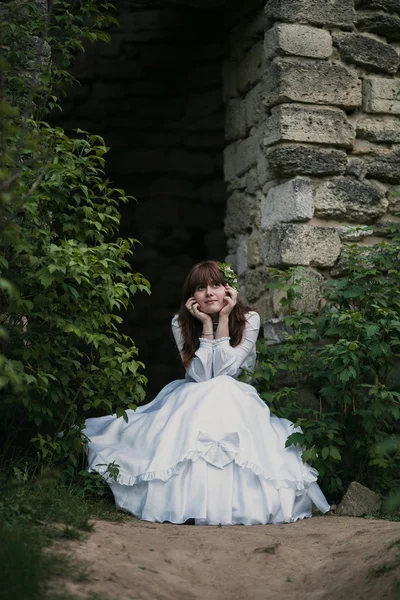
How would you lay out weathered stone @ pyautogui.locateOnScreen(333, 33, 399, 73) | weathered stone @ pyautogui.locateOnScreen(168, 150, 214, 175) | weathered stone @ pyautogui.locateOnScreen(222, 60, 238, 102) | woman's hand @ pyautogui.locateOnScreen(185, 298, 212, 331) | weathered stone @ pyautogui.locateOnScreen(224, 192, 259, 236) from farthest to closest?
weathered stone @ pyautogui.locateOnScreen(168, 150, 214, 175) < weathered stone @ pyautogui.locateOnScreen(222, 60, 238, 102) < weathered stone @ pyautogui.locateOnScreen(224, 192, 259, 236) < weathered stone @ pyautogui.locateOnScreen(333, 33, 399, 73) < woman's hand @ pyautogui.locateOnScreen(185, 298, 212, 331)

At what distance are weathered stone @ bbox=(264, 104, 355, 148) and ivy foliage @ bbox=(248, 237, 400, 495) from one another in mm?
620

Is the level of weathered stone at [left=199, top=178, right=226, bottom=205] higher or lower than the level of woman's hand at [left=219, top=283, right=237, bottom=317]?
higher

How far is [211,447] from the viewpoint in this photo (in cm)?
369

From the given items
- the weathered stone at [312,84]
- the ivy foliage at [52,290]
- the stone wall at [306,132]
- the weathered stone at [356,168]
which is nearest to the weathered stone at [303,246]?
the stone wall at [306,132]

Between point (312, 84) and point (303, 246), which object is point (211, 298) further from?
point (312, 84)

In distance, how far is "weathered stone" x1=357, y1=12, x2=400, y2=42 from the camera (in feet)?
15.4

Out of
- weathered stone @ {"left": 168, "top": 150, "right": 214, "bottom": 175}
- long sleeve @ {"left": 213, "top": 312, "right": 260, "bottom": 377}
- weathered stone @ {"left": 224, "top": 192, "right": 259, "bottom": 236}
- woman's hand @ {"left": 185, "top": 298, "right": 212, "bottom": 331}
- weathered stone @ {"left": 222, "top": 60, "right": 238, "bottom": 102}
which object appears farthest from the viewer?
weathered stone @ {"left": 168, "top": 150, "right": 214, "bottom": 175}

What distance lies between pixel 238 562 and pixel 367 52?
2.90 meters

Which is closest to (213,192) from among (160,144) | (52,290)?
(160,144)

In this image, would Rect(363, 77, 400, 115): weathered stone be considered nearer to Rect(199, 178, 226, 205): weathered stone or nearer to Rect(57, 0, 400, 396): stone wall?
Rect(57, 0, 400, 396): stone wall

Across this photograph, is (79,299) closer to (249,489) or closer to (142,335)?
(249,489)

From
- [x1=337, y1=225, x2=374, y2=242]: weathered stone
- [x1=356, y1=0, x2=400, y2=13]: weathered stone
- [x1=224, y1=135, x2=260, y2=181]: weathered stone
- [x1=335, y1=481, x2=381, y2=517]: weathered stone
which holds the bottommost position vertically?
[x1=335, y1=481, x2=381, y2=517]: weathered stone

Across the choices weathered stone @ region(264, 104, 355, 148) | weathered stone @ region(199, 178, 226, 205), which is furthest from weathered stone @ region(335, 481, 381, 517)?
weathered stone @ region(199, 178, 226, 205)

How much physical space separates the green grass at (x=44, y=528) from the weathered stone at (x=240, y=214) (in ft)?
5.92
